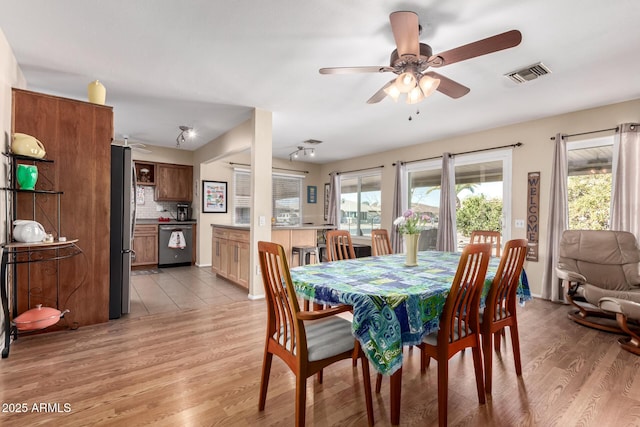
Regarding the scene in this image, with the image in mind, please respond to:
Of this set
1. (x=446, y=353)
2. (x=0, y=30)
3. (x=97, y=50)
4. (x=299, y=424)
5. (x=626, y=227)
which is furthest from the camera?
(x=626, y=227)

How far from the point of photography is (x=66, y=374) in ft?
7.09

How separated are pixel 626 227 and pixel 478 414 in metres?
3.20

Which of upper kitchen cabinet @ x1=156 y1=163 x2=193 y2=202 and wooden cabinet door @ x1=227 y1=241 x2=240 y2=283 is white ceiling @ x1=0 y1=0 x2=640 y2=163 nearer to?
wooden cabinet door @ x1=227 y1=241 x2=240 y2=283

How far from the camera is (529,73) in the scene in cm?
290

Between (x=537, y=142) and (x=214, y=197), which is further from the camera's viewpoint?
(x=214, y=197)

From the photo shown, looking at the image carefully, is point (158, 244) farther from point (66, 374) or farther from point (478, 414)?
point (478, 414)

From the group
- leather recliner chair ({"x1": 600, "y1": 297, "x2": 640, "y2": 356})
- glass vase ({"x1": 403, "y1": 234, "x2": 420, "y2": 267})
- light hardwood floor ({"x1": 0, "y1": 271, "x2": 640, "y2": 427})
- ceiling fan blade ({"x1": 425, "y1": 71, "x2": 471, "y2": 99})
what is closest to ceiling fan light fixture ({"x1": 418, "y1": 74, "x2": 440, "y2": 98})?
ceiling fan blade ({"x1": 425, "y1": 71, "x2": 471, "y2": 99})

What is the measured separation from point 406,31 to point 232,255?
386 centimetres

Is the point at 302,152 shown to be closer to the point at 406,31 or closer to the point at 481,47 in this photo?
the point at 406,31

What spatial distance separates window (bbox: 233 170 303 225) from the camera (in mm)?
6906

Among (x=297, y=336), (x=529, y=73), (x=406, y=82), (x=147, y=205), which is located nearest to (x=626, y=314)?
(x=529, y=73)

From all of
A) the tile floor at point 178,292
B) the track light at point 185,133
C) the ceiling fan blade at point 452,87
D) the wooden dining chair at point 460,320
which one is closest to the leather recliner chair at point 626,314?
the wooden dining chair at point 460,320

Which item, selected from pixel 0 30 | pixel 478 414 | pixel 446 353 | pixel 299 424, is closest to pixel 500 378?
pixel 478 414

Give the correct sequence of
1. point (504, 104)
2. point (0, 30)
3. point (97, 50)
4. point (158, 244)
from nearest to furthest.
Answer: point (0, 30) → point (97, 50) → point (504, 104) → point (158, 244)
